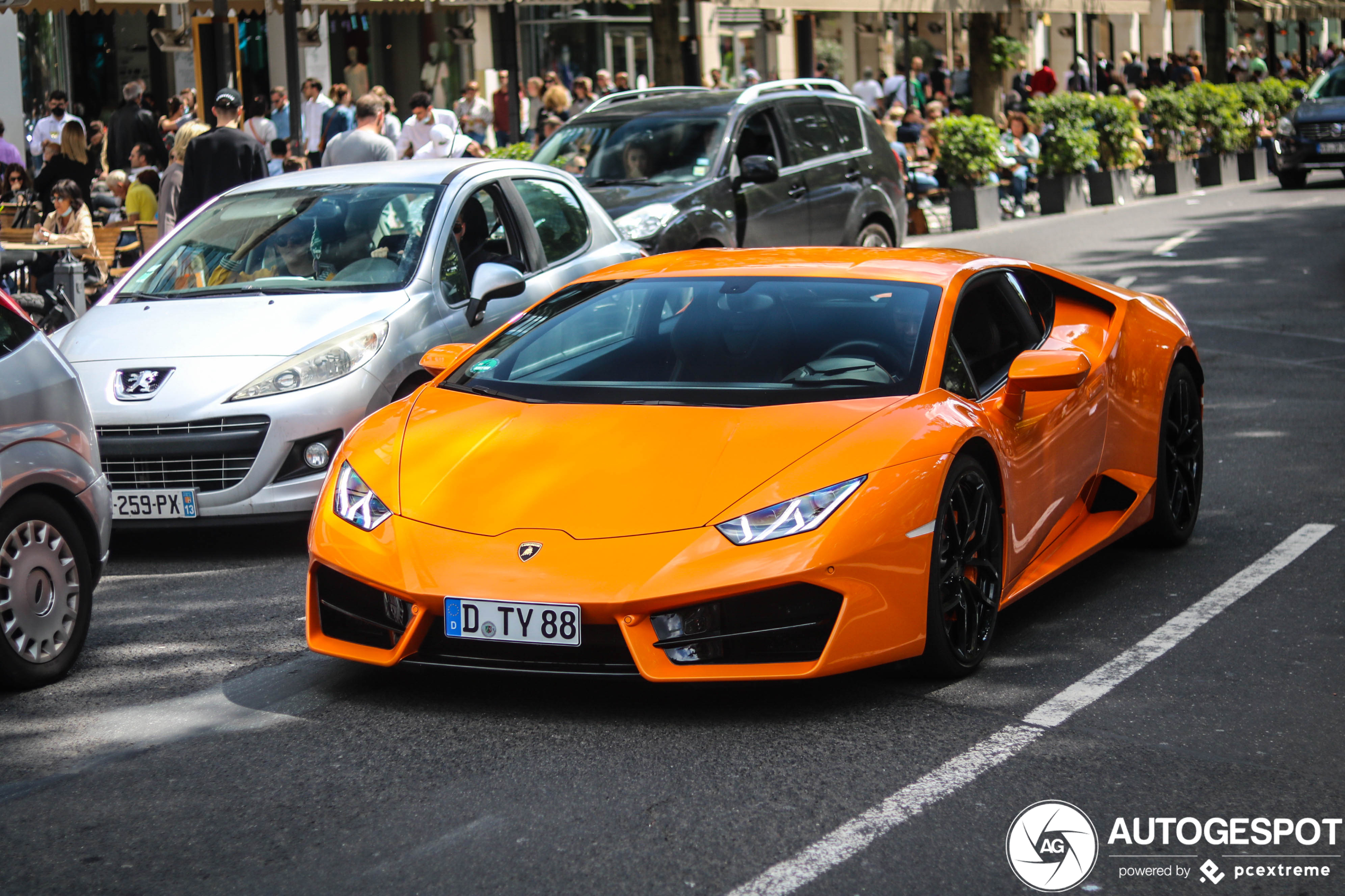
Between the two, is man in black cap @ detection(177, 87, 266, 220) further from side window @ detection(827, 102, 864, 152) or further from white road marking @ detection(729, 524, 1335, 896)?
white road marking @ detection(729, 524, 1335, 896)

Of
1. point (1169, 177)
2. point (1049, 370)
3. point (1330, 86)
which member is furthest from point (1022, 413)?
point (1330, 86)

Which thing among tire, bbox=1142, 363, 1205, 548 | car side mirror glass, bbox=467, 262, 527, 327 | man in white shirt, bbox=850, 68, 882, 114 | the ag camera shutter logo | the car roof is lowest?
the ag camera shutter logo

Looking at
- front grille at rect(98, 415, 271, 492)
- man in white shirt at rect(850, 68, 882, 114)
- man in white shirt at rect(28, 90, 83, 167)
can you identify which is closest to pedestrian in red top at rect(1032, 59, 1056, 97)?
man in white shirt at rect(850, 68, 882, 114)

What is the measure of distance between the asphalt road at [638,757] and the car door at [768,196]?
24.4ft

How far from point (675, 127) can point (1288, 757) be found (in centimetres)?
1033

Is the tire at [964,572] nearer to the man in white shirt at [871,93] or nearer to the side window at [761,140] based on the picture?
the side window at [761,140]

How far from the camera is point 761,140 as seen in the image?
14.5 metres

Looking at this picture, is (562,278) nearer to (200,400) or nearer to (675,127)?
(200,400)

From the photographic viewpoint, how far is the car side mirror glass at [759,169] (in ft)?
45.0

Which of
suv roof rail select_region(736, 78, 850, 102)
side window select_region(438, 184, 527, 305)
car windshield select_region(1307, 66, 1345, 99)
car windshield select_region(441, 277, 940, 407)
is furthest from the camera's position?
car windshield select_region(1307, 66, 1345, 99)

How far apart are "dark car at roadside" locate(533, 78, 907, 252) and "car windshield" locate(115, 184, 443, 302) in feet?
14.0

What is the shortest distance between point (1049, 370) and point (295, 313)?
11.9ft

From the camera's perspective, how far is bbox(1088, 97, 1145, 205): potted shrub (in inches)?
1023

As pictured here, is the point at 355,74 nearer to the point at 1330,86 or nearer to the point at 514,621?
the point at 1330,86
